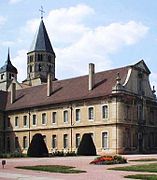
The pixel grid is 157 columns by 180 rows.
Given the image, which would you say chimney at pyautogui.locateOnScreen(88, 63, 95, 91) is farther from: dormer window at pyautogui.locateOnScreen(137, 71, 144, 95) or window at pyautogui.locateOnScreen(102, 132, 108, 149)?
window at pyautogui.locateOnScreen(102, 132, 108, 149)

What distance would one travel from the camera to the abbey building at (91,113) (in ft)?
155

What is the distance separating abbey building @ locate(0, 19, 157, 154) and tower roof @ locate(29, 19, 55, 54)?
29323 millimetres

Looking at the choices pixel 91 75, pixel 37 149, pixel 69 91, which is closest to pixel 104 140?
pixel 91 75

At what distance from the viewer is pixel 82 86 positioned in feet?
174

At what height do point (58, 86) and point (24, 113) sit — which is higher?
point (58, 86)

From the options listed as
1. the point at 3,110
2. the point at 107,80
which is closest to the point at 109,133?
the point at 107,80

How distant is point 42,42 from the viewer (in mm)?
90812

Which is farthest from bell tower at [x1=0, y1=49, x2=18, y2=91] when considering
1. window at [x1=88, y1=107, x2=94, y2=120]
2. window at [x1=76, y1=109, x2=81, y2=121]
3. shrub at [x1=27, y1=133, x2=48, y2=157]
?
shrub at [x1=27, y1=133, x2=48, y2=157]

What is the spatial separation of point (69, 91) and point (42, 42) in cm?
3914

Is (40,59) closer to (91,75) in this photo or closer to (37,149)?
(91,75)

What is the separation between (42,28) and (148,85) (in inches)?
1780

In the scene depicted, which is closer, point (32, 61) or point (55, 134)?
point (55, 134)

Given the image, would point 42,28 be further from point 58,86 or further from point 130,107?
point 130,107

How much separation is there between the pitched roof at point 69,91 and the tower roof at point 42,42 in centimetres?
2804
